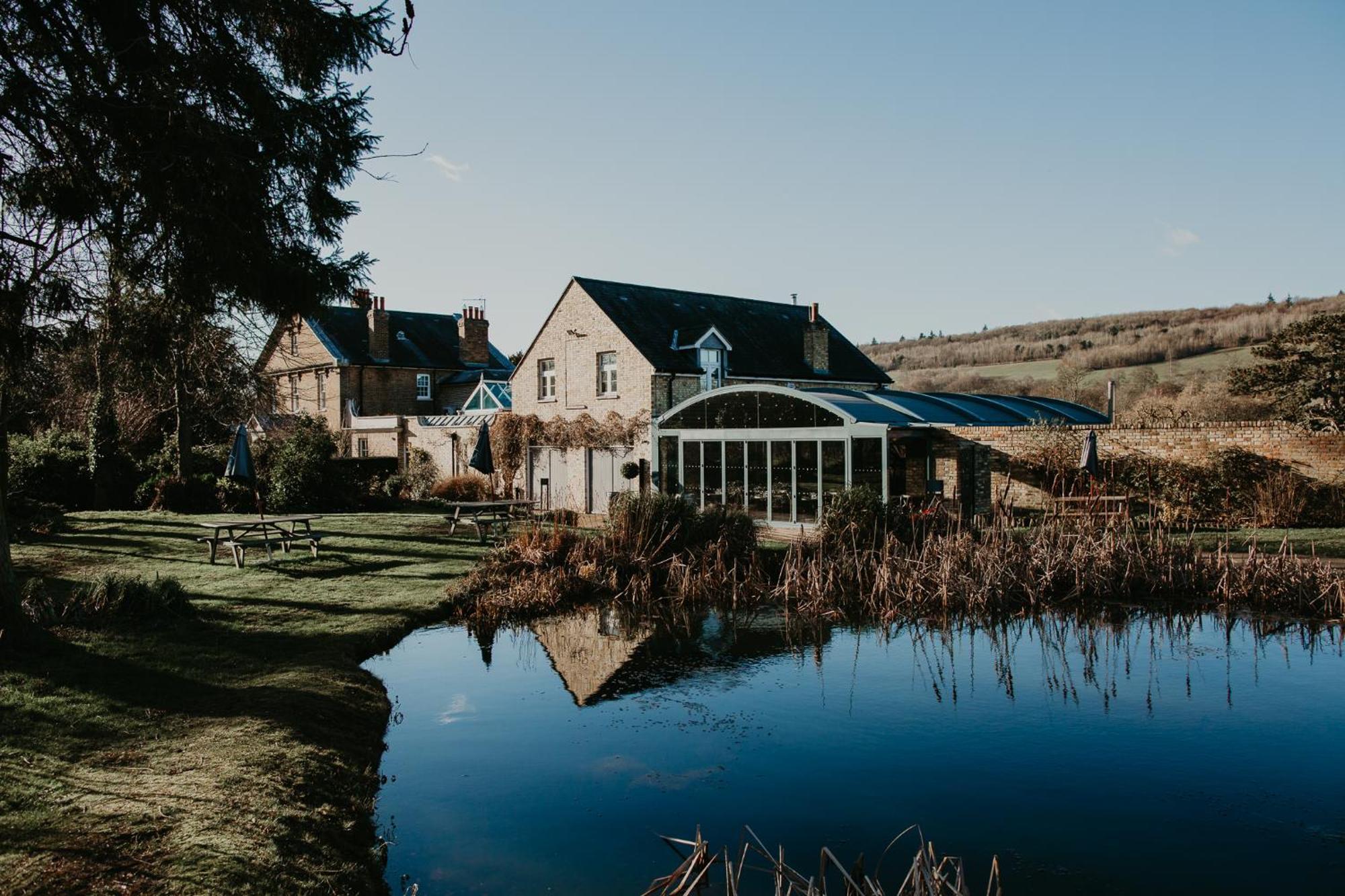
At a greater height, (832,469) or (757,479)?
(832,469)

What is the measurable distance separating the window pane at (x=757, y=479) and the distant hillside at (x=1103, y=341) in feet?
105

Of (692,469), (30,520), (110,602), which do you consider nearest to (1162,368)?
(692,469)

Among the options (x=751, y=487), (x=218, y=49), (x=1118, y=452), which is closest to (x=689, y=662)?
(x=218, y=49)

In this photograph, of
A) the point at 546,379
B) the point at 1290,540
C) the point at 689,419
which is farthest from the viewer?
the point at 546,379

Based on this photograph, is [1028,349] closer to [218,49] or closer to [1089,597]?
[1089,597]

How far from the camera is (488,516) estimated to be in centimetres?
1933

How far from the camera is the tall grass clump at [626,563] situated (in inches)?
493

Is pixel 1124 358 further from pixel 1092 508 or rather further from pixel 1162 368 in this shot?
pixel 1092 508

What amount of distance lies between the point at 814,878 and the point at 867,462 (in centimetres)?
1443

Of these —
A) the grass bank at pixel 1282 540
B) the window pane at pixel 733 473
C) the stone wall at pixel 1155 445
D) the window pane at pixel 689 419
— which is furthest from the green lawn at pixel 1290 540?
the window pane at pixel 689 419

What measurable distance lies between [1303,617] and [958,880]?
976 cm

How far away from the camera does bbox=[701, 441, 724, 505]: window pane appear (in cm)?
2089

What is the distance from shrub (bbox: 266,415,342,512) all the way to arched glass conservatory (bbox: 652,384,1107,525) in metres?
7.70

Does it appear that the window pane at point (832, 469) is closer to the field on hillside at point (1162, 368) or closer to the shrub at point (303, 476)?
the shrub at point (303, 476)
